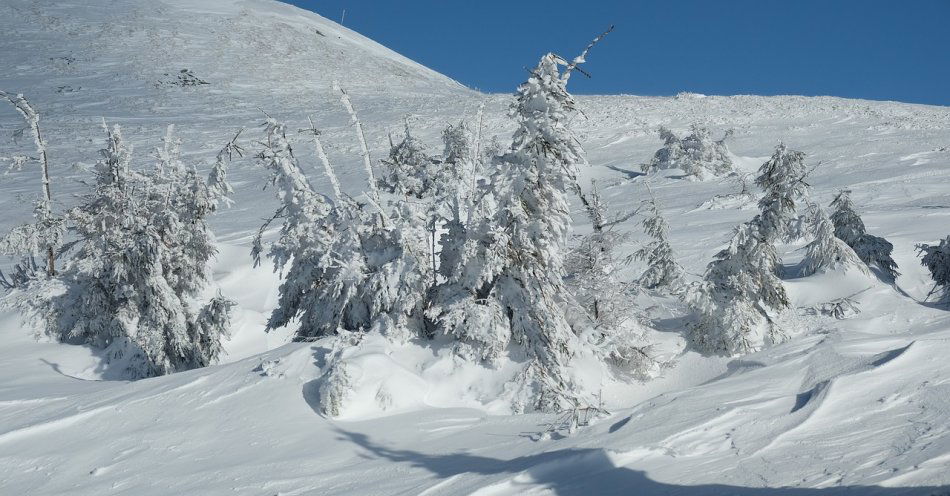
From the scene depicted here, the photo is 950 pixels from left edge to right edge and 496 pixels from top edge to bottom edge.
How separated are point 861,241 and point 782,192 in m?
5.28

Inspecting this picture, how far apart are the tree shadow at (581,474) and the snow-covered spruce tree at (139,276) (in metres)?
10.1

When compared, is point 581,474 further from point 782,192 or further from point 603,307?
point 782,192

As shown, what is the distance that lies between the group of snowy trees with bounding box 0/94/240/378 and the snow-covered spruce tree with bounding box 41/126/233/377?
25mm

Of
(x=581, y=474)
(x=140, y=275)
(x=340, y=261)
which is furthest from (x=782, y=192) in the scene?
(x=140, y=275)

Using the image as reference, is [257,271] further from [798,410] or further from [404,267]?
[798,410]

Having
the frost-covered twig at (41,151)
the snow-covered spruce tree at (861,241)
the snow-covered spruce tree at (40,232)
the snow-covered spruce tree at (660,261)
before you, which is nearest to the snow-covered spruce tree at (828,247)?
the snow-covered spruce tree at (861,241)

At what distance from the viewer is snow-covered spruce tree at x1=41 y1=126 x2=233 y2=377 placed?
17.4m

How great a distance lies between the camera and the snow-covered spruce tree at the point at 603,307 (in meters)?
13.7

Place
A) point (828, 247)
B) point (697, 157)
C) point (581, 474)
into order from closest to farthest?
point (581, 474) < point (828, 247) < point (697, 157)

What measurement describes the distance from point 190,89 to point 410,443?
72.0 m

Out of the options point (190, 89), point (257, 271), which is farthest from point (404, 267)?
point (190, 89)

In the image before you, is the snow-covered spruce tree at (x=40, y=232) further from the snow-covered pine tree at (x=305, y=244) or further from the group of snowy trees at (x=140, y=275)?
the snow-covered pine tree at (x=305, y=244)

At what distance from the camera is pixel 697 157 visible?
3581 cm

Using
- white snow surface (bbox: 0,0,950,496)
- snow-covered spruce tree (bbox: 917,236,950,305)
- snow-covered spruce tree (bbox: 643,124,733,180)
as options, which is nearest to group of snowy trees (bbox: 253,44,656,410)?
white snow surface (bbox: 0,0,950,496)
